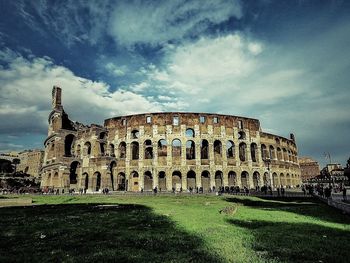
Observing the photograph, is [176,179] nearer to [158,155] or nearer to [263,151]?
[158,155]

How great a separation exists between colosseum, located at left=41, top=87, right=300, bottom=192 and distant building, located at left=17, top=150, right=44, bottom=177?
117 feet

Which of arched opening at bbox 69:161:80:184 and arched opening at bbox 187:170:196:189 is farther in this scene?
arched opening at bbox 69:161:80:184

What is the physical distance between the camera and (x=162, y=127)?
3856cm

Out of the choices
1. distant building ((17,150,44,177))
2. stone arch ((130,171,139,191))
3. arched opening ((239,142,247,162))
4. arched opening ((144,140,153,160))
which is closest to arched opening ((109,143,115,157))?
stone arch ((130,171,139,191))

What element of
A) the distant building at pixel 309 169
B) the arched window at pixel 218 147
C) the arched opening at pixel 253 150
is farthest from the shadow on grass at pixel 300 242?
the distant building at pixel 309 169

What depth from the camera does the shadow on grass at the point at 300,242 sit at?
206 inches

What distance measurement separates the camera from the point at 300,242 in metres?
6.48

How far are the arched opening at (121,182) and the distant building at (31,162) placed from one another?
45.6m

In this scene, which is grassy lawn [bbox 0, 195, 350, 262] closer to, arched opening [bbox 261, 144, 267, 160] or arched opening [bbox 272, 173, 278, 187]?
arched opening [bbox 261, 144, 267, 160]

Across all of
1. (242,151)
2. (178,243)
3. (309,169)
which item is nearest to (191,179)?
(242,151)

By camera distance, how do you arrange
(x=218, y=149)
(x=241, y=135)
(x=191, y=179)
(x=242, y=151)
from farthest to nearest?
(x=242, y=151), (x=218, y=149), (x=241, y=135), (x=191, y=179)

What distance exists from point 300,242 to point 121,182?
118ft

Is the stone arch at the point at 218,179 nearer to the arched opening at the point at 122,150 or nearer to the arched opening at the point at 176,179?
the arched opening at the point at 176,179

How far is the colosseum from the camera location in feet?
123
